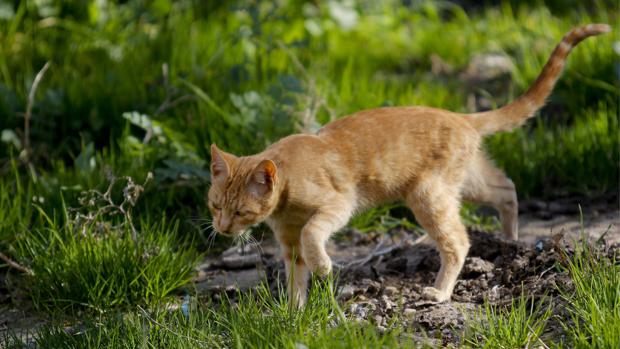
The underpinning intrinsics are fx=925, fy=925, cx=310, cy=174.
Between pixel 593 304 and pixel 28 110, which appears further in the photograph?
pixel 28 110

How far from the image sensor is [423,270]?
14.0 feet

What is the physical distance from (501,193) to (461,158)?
468 mm

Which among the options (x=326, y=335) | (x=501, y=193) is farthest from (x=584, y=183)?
(x=326, y=335)

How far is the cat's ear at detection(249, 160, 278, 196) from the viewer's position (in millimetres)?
3568

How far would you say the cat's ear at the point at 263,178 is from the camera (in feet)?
11.7

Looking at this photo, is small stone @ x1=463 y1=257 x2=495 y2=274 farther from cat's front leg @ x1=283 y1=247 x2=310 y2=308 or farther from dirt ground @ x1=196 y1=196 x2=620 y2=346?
cat's front leg @ x1=283 y1=247 x2=310 y2=308

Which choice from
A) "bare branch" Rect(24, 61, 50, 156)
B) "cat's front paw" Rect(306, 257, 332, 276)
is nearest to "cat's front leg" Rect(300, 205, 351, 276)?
"cat's front paw" Rect(306, 257, 332, 276)

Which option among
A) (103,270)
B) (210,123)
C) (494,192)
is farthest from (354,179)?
(210,123)

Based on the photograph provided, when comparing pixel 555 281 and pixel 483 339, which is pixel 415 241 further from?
pixel 483 339

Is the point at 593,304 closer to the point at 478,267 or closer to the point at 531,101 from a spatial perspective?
the point at 478,267

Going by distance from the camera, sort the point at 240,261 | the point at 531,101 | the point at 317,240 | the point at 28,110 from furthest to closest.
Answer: the point at 28,110 → the point at 240,261 → the point at 531,101 → the point at 317,240

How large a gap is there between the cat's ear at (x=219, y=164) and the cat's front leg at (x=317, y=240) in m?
0.39

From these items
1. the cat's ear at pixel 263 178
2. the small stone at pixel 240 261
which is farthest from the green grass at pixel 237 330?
the small stone at pixel 240 261

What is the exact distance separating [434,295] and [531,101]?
1.16 meters
